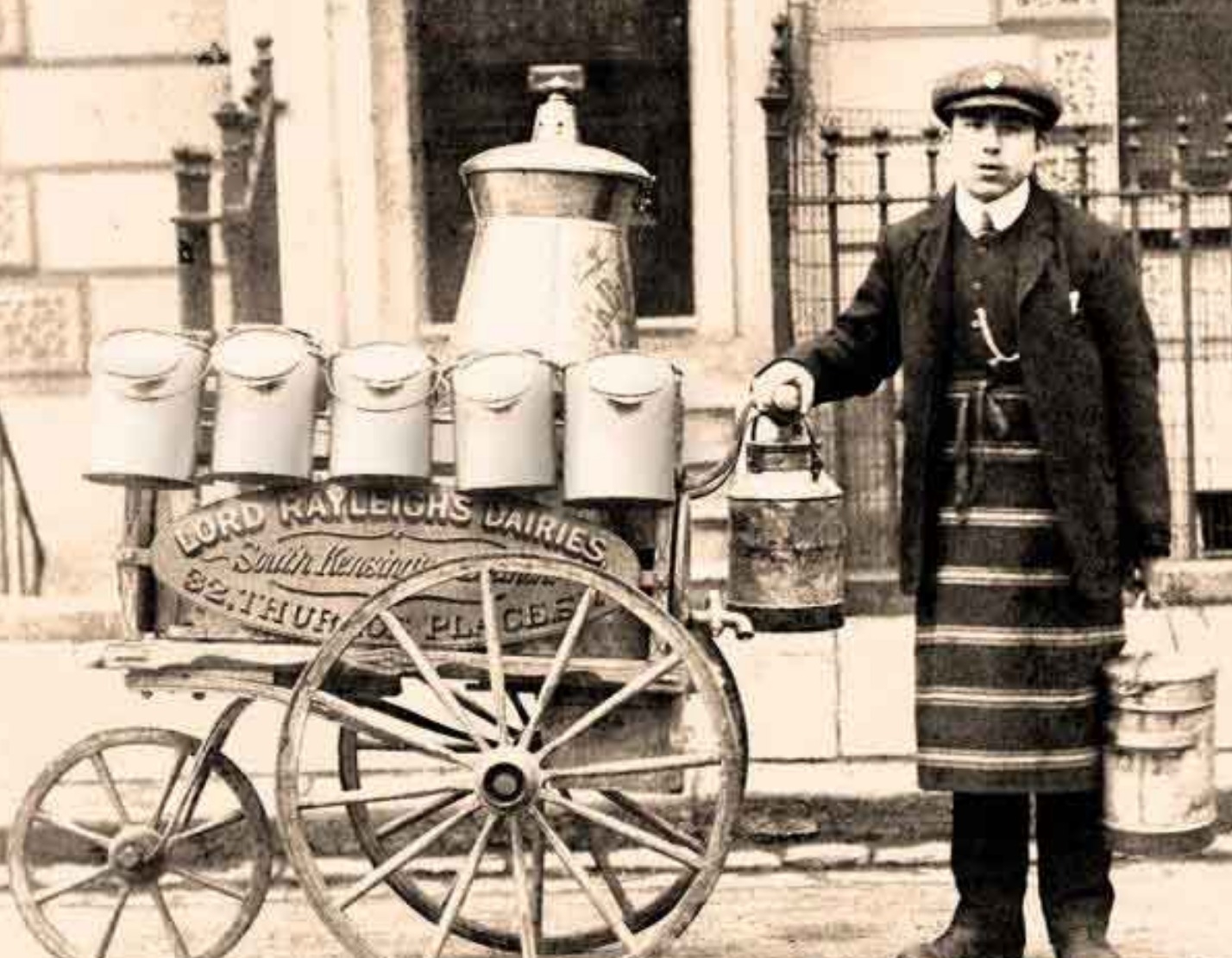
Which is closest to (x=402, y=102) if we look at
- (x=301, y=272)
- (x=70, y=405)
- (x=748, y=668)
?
(x=301, y=272)

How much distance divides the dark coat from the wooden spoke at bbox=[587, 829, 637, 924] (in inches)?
35.7

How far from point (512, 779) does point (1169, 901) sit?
1.80 meters

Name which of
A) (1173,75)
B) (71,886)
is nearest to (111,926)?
(71,886)

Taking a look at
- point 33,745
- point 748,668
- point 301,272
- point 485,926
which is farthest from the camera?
point 301,272

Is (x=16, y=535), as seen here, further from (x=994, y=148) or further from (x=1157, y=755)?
(x=1157, y=755)

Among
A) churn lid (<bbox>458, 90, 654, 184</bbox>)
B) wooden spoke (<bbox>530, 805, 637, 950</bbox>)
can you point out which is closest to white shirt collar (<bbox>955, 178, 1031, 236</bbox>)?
churn lid (<bbox>458, 90, 654, 184</bbox>)

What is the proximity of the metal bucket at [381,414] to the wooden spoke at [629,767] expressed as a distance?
26.0 inches

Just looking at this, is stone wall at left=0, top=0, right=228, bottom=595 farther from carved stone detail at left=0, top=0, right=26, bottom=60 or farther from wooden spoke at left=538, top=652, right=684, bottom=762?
wooden spoke at left=538, top=652, right=684, bottom=762

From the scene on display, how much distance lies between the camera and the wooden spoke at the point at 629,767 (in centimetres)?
511

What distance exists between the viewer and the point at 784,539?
17.4ft

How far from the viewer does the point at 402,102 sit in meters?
9.90

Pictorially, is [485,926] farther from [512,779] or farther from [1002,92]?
[1002,92]

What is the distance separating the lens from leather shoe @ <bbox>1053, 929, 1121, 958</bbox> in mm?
5289

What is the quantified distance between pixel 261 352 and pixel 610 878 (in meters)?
1.38
